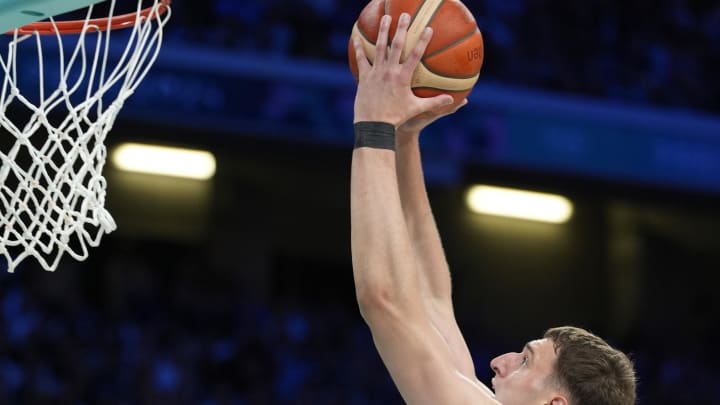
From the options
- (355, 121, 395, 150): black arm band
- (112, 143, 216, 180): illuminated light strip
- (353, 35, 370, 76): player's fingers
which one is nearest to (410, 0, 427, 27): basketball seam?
(353, 35, 370, 76): player's fingers

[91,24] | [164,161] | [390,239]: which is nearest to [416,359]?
[390,239]

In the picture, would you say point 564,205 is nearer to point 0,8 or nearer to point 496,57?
point 496,57

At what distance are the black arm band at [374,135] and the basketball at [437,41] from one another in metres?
0.15

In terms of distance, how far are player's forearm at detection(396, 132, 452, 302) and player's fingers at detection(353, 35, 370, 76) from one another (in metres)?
0.39

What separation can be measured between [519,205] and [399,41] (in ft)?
26.8

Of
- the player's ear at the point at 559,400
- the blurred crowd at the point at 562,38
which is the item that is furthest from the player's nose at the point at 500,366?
the blurred crowd at the point at 562,38

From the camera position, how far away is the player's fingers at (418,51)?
2.25 m

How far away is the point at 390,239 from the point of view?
218cm

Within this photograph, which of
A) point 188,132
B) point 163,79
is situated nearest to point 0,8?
point 163,79

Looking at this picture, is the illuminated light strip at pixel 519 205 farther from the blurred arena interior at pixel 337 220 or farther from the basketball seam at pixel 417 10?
the basketball seam at pixel 417 10

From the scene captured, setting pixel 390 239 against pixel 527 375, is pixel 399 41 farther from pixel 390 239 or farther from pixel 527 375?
pixel 527 375

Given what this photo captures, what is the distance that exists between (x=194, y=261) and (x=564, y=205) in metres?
3.08

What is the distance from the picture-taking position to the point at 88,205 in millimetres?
2947

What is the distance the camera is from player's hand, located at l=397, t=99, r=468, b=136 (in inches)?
93.7
